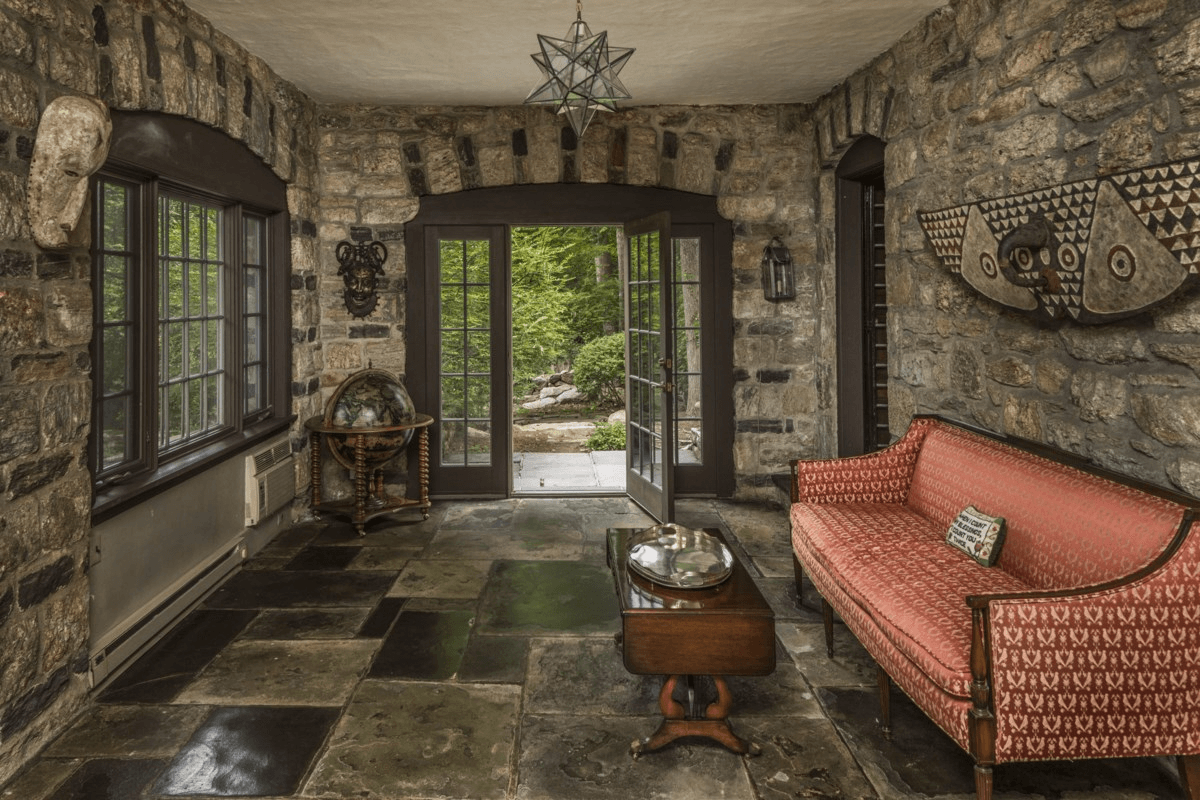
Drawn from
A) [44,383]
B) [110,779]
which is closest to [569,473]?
[44,383]

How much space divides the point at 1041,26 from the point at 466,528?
3.83 m

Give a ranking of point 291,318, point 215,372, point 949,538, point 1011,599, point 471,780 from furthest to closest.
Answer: point 291,318 < point 215,372 < point 949,538 < point 471,780 < point 1011,599

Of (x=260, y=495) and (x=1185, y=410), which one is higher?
(x=1185, y=410)

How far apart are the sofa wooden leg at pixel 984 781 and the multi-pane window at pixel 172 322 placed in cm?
297

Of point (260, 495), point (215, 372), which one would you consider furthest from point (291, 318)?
point (260, 495)

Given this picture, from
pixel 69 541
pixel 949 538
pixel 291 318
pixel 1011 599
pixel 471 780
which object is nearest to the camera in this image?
pixel 1011 599

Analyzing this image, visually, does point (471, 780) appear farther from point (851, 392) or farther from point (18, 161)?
point (851, 392)

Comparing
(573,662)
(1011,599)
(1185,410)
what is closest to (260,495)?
(573,662)

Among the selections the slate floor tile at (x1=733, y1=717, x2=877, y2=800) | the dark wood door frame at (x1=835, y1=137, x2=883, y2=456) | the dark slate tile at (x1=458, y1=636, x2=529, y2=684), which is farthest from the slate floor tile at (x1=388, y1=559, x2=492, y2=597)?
the dark wood door frame at (x1=835, y1=137, x2=883, y2=456)

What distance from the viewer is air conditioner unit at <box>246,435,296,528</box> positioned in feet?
14.1

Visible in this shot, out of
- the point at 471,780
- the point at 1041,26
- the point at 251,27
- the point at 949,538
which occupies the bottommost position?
the point at 471,780

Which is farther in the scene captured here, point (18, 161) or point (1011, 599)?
point (18, 161)

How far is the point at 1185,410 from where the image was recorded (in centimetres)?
232

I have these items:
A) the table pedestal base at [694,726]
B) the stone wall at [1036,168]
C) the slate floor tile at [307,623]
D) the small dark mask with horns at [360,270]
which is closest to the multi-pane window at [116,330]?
the slate floor tile at [307,623]
